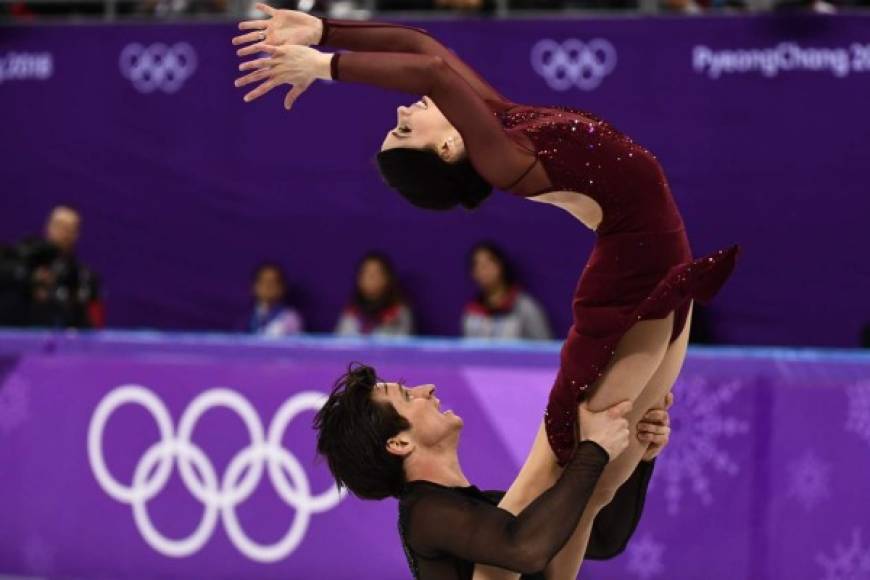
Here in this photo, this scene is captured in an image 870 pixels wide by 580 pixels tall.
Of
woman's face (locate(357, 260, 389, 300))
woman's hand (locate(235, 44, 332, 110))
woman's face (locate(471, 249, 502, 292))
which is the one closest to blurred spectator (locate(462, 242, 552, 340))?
woman's face (locate(471, 249, 502, 292))

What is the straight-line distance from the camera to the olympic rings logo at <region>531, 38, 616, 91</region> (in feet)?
27.9

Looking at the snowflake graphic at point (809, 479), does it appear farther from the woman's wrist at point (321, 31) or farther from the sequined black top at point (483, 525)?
the woman's wrist at point (321, 31)

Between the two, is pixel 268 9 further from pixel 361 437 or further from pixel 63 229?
pixel 63 229

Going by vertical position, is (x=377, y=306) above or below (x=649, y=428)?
below

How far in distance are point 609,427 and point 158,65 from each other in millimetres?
6253

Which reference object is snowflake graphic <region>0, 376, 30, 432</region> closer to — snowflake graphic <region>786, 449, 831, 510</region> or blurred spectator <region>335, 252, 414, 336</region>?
blurred spectator <region>335, 252, 414, 336</region>

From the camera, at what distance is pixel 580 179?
3.68 m

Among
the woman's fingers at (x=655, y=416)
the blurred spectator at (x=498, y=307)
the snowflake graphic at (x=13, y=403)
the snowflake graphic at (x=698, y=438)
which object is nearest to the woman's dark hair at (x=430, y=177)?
the woman's fingers at (x=655, y=416)

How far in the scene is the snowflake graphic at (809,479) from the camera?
5.88 meters

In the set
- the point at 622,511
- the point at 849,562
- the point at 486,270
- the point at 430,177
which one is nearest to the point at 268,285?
the point at 486,270

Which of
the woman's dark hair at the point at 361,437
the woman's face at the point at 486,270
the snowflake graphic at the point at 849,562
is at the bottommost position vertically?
the snowflake graphic at the point at 849,562

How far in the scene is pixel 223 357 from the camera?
270 inches

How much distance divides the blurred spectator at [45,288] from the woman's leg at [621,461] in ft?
15.9

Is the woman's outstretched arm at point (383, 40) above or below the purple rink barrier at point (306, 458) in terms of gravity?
above
